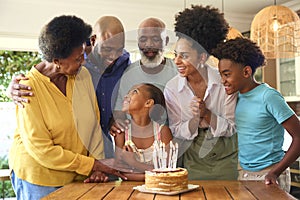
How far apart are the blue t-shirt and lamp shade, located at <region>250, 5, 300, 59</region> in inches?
48.0

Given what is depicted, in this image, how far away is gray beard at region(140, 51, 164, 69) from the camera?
163 centimetres

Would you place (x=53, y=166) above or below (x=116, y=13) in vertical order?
below

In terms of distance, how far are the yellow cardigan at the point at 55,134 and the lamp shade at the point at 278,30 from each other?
162 centimetres

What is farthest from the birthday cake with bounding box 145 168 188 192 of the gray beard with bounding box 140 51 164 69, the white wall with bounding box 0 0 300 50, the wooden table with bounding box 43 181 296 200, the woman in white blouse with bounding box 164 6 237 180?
the white wall with bounding box 0 0 300 50

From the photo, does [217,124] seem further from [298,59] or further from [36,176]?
[298,59]

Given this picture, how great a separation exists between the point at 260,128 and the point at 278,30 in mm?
1377

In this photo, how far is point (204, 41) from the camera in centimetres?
163

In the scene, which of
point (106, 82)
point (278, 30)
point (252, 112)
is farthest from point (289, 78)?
point (106, 82)

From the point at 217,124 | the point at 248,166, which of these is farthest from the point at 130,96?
the point at 248,166

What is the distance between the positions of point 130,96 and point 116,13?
3.24 meters

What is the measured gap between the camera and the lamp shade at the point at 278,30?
8.72ft

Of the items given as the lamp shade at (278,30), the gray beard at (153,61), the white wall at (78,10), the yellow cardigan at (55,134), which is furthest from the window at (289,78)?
the yellow cardigan at (55,134)

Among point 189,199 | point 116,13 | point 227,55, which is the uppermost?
point 116,13

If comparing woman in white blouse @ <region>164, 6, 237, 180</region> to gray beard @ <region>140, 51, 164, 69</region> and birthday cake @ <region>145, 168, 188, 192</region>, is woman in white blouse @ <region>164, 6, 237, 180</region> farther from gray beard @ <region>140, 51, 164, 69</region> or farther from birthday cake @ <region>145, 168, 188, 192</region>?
birthday cake @ <region>145, 168, 188, 192</region>
